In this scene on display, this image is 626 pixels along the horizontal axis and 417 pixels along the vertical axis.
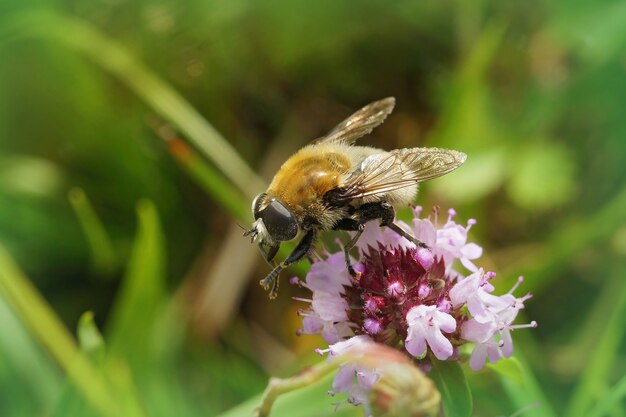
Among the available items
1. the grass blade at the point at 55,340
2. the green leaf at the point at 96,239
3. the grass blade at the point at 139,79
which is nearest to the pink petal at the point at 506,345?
the grass blade at the point at 55,340

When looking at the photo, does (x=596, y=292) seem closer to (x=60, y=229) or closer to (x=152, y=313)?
(x=152, y=313)

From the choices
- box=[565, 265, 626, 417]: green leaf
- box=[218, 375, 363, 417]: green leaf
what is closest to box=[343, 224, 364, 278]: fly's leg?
box=[218, 375, 363, 417]: green leaf

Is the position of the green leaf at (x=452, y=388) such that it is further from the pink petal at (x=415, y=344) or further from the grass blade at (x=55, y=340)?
the grass blade at (x=55, y=340)

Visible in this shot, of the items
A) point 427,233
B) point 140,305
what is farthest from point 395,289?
point 140,305

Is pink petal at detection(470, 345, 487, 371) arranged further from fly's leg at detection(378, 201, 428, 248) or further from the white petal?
fly's leg at detection(378, 201, 428, 248)

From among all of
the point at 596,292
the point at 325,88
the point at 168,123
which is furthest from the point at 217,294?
the point at 596,292
